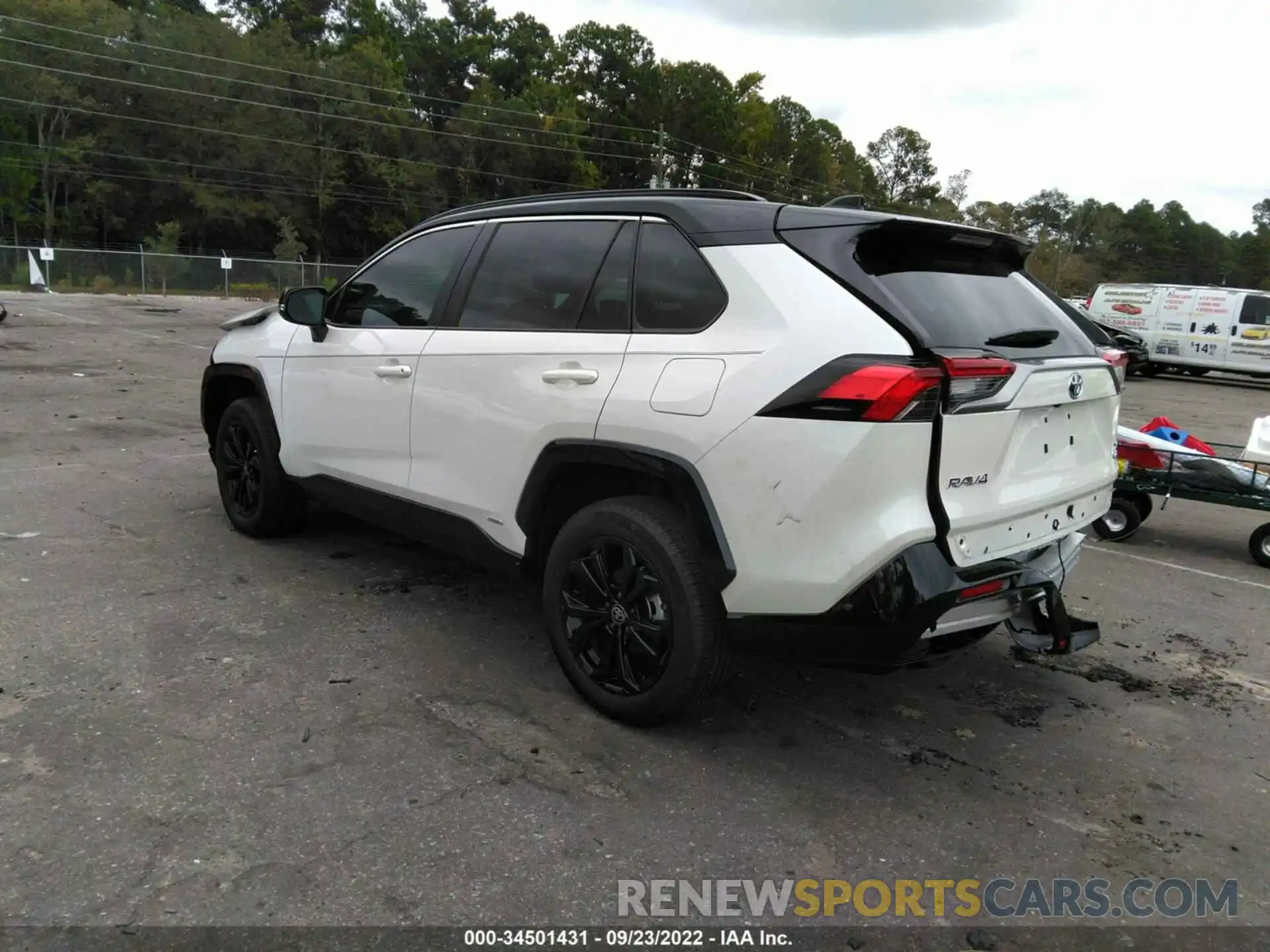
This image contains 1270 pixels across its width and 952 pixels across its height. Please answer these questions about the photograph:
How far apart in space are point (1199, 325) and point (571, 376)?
72.8 feet

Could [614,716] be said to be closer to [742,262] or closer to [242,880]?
[242,880]

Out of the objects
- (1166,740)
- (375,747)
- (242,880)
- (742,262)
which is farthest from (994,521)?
(242,880)

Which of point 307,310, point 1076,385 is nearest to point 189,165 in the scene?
point 307,310

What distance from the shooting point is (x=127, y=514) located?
5.56 m

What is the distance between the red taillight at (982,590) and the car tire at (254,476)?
361cm

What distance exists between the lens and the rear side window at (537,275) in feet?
11.2

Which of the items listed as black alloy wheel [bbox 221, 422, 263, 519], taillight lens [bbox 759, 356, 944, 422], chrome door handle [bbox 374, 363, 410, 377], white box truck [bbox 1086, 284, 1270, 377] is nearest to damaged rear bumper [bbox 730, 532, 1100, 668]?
taillight lens [bbox 759, 356, 944, 422]

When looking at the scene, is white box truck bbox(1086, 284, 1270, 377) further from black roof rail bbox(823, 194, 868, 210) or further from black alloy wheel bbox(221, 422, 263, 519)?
black alloy wheel bbox(221, 422, 263, 519)

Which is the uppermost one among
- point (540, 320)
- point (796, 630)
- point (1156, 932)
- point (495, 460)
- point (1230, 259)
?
point (1230, 259)

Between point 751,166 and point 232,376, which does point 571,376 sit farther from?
point 751,166

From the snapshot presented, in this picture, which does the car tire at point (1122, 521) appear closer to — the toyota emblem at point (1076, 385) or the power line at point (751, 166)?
the toyota emblem at point (1076, 385)

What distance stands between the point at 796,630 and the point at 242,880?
5.52ft

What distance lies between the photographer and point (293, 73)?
6438 centimetres

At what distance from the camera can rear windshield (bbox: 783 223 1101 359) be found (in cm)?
275
